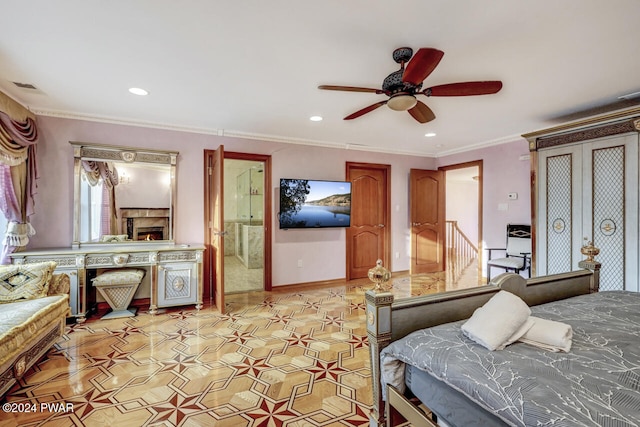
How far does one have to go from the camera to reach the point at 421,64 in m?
1.69

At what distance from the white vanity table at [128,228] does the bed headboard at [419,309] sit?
2.73m

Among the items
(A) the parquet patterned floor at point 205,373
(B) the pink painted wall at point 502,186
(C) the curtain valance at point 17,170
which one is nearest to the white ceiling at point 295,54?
(C) the curtain valance at point 17,170

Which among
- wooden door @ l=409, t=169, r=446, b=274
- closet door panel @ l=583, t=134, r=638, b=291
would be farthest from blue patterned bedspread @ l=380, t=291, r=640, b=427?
wooden door @ l=409, t=169, r=446, b=274

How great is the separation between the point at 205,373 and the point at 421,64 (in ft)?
8.30

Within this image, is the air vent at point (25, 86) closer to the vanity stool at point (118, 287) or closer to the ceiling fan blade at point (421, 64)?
Result: the vanity stool at point (118, 287)

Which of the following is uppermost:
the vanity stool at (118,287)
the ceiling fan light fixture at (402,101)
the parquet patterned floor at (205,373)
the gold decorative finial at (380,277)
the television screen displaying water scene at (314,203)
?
the ceiling fan light fixture at (402,101)

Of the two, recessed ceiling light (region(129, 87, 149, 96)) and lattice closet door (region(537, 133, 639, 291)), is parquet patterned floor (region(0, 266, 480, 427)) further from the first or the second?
lattice closet door (region(537, 133, 639, 291))

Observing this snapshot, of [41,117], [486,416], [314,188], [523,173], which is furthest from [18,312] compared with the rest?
[523,173]

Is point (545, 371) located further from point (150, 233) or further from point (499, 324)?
point (150, 233)

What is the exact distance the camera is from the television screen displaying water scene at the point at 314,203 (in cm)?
443

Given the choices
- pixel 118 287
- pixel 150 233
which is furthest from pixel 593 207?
pixel 118 287

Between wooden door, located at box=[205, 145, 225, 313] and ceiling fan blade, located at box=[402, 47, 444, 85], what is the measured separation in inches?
90.2

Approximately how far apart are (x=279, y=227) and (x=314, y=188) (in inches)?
31.8

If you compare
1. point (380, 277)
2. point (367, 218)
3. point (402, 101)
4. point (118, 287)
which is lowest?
point (118, 287)
